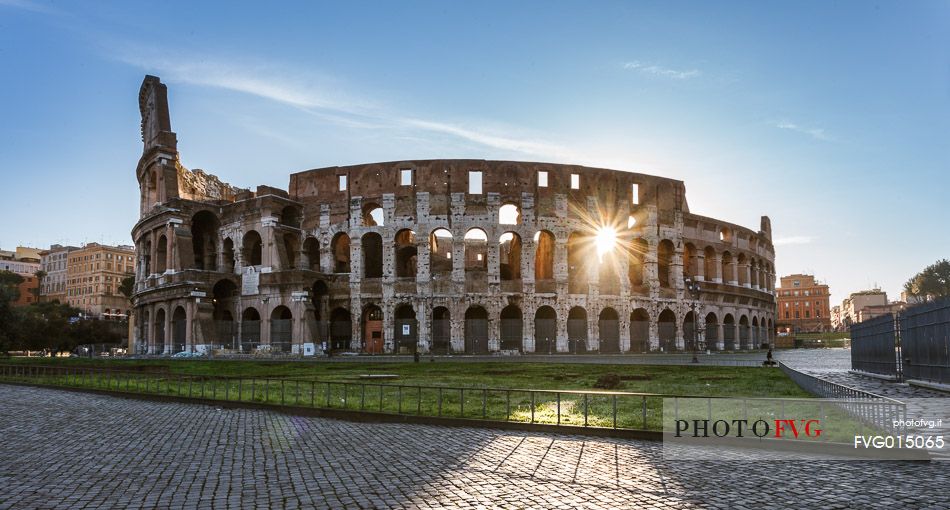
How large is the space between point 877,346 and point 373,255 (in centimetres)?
3250

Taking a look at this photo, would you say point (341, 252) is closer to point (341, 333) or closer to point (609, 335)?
point (341, 333)

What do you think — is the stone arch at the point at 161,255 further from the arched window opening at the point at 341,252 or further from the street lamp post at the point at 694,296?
the street lamp post at the point at 694,296

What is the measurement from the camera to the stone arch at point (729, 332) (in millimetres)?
52219

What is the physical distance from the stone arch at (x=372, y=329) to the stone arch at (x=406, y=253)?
9.40ft

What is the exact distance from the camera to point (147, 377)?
62.5ft

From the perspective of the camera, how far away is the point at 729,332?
52969 millimetres

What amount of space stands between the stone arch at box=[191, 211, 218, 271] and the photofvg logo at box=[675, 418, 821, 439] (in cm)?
4490

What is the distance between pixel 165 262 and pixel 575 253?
28097mm

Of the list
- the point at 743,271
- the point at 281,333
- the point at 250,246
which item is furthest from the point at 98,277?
the point at 743,271

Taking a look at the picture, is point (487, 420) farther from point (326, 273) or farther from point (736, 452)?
point (326, 273)

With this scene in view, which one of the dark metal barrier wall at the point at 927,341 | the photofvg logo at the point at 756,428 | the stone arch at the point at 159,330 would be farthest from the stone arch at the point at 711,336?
the photofvg logo at the point at 756,428

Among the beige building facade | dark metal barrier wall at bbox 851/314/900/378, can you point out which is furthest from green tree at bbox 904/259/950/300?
the beige building facade

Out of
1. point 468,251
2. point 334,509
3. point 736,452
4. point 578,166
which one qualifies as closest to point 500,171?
point 578,166

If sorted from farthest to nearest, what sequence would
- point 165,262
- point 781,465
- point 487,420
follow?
point 165,262, point 487,420, point 781,465
